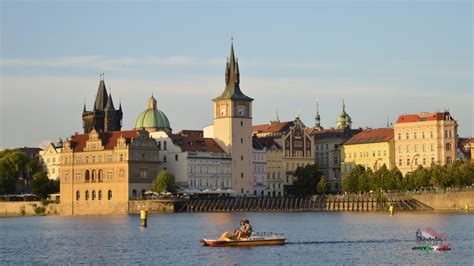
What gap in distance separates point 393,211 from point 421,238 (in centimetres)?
7013

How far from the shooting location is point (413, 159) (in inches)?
7643

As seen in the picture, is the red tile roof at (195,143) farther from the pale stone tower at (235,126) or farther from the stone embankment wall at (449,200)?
the stone embankment wall at (449,200)

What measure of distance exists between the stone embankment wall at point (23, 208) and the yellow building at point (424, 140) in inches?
2163

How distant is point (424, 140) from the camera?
192625 mm

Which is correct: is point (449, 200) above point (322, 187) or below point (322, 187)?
below

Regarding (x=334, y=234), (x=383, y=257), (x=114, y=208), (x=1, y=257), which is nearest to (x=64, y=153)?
(x=114, y=208)

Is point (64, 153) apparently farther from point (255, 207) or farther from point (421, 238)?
point (421, 238)

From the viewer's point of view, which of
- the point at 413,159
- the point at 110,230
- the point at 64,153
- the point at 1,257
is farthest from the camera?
the point at 413,159

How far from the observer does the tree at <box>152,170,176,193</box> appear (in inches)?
6585

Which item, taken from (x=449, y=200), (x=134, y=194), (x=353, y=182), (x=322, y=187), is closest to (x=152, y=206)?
(x=134, y=194)

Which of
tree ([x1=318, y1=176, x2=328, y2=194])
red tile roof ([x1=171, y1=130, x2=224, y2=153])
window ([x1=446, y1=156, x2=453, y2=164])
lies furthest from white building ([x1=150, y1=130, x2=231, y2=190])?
window ([x1=446, y1=156, x2=453, y2=164])

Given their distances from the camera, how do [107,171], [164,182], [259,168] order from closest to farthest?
[164,182] < [107,171] < [259,168]

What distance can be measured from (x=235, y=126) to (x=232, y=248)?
103 meters

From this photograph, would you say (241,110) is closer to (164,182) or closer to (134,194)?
(134,194)
